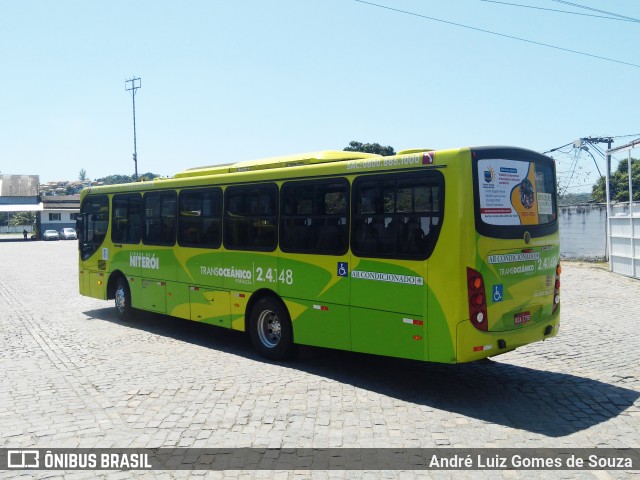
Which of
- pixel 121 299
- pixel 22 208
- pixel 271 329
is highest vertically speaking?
pixel 22 208

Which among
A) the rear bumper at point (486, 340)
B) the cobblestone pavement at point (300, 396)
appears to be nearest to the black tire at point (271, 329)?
the cobblestone pavement at point (300, 396)

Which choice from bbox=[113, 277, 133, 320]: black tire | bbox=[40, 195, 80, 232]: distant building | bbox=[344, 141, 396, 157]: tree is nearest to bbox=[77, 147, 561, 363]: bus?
bbox=[113, 277, 133, 320]: black tire

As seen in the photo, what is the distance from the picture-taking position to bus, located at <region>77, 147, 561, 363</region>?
7133 mm

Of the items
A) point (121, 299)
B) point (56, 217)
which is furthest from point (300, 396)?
point (56, 217)

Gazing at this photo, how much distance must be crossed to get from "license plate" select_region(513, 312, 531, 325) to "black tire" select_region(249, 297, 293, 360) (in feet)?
A: 10.6

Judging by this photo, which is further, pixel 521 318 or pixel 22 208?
pixel 22 208

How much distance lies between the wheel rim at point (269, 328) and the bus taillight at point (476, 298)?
3422 millimetres

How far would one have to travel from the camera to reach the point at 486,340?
23.7ft

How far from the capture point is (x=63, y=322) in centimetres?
1330

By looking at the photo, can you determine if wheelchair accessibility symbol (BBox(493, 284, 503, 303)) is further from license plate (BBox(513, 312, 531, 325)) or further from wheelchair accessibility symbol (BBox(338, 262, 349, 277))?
wheelchair accessibility symbol (BBox(338, 262, 349, 277))

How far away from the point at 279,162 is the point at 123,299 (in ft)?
18.7

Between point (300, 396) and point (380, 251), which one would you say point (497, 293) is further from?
point (300, 396)

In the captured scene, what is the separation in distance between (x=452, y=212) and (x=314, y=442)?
2917mm

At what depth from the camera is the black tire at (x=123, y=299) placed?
13.3m
